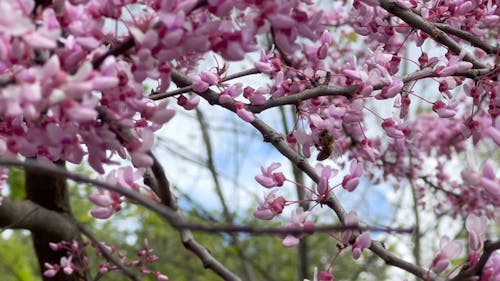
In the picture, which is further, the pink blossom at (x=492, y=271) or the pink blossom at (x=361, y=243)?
the pink blossom at (x=361, y=243)

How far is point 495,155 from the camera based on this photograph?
8.73 m

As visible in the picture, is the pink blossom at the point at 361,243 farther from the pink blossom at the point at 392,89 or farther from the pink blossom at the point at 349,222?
the pink blossom at the point at 392,89

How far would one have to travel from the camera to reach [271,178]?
6.23 ft

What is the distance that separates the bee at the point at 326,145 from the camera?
79.3 inches

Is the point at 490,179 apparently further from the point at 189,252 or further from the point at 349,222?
the point at 189,252

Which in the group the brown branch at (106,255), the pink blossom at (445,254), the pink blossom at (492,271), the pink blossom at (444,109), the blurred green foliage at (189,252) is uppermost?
the pink blossom at (444,109)

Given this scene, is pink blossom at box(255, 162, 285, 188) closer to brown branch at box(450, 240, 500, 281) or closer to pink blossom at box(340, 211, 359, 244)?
pink blossom at box(340, 211, 359, 244)

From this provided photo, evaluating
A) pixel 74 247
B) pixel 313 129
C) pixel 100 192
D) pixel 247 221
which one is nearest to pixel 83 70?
pixel 100 192

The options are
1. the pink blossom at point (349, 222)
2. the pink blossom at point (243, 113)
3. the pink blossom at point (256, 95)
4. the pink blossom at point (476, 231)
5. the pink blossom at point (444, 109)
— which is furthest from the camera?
the pink blossom at point (444, 109)

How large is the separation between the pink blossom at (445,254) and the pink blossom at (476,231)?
0.10 feet

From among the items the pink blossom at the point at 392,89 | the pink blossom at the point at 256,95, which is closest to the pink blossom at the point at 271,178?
the pink blossom at the point at 256,95

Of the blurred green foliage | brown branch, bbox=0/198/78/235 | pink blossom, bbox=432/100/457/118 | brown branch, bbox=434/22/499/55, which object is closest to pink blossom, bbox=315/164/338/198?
pink blossom, bbox=432/100/457/118

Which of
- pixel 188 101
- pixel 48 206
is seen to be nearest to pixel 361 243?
pixel 188 101

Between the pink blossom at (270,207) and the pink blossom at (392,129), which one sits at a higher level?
the pink blossom at (392,129)
